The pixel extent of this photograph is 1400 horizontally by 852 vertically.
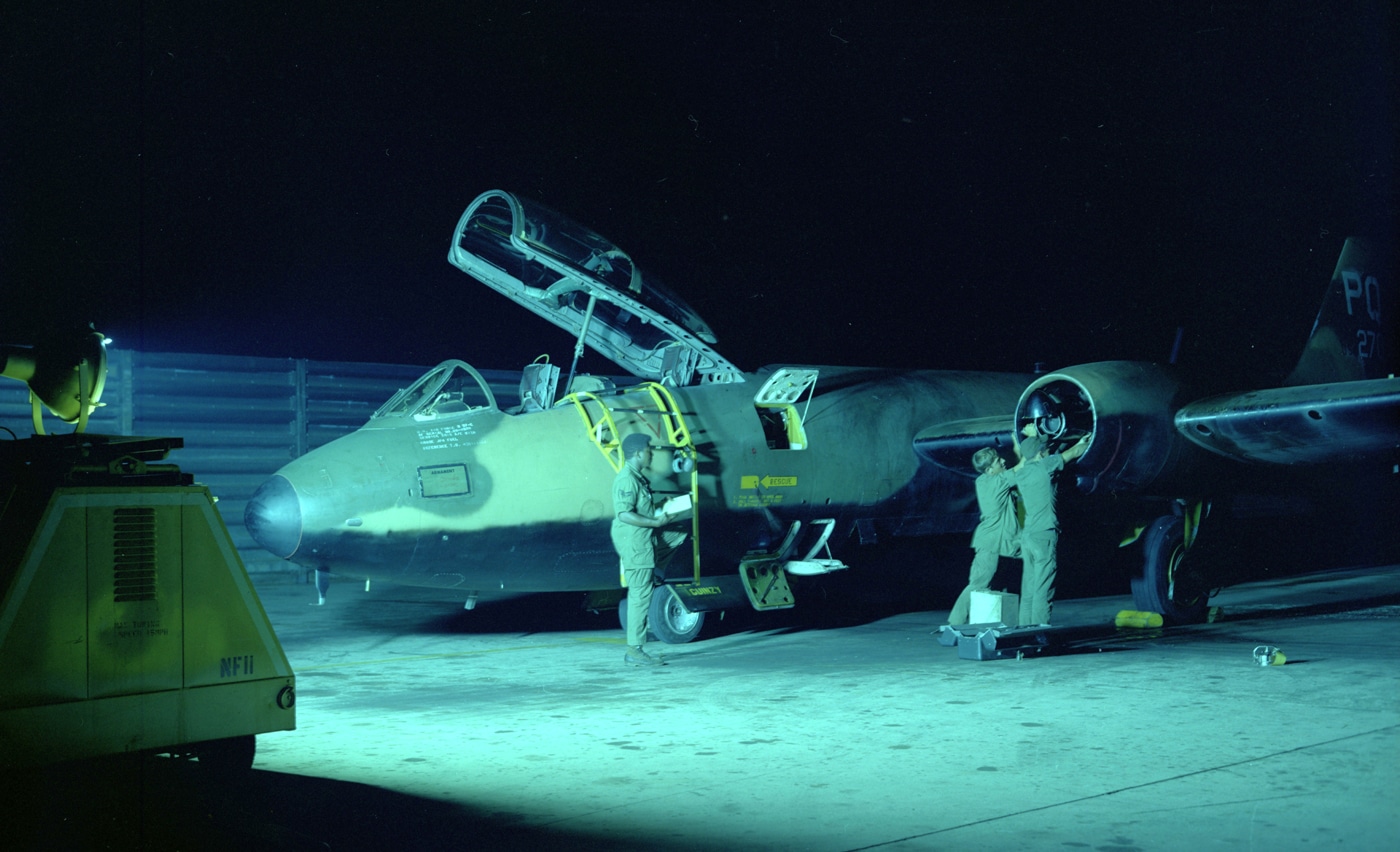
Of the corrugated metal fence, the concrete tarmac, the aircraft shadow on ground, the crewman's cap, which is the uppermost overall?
the corrugated metal fence

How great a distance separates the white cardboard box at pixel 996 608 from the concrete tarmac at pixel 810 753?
439 millimetres

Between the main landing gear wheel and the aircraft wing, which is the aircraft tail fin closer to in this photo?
the aircraft wing

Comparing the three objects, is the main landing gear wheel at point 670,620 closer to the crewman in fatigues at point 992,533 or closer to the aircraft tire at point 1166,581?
the crewman in fatigues at point 992,533

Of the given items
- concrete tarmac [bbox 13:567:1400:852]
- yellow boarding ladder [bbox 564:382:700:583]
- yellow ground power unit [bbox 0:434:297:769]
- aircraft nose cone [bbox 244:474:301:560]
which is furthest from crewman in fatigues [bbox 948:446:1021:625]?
yellow ground power unit [bbox 0:434:297:769]

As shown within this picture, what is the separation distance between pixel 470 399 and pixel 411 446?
75 cm

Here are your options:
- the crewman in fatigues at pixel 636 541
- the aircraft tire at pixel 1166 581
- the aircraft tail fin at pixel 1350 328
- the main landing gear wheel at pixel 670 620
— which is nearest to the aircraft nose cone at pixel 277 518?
the crewman in fatigues at pixel 636 541

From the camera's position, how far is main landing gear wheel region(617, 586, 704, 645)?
1083cm

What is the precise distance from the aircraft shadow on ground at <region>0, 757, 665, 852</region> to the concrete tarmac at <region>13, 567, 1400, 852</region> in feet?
0.05

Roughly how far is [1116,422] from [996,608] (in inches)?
95.2

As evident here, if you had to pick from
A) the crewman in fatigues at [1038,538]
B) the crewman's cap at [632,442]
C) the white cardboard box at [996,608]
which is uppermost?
the crewman's cap at [632,442]

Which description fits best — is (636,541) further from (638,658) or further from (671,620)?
(671,620)

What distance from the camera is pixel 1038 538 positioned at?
998cm

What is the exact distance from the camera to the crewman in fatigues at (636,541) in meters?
9.41

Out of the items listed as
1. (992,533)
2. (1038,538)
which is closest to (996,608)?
(1038,538)
